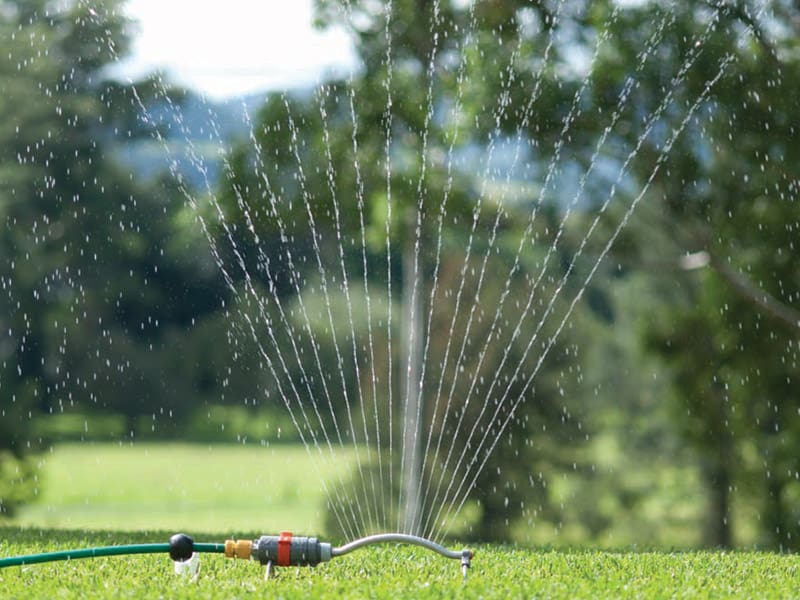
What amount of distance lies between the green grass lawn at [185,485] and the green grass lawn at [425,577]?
33.4 metres

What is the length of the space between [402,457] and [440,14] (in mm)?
6560

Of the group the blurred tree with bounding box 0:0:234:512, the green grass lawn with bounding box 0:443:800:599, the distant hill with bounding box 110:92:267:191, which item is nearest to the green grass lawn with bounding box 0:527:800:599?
the green grass lawn with bounding box 0:443:800:599

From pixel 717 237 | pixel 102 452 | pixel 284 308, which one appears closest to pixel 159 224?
pixel 284 308

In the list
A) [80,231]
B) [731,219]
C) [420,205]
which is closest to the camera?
[731,219]

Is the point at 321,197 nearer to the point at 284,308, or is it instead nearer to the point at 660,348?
the point at 660,348

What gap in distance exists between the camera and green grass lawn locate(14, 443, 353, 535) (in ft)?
141

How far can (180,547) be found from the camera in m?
5.43

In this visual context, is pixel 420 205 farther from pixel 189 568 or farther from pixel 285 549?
pixel 285 549

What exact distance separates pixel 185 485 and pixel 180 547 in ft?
133

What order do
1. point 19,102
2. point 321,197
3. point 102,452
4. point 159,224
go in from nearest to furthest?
point 321,197 < point 19,102 < point 159,224 < point 102,452

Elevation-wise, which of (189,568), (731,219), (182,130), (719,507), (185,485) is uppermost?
(182,130)

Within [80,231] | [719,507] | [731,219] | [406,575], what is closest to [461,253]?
[719,507]

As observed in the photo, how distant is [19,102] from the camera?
25.9m

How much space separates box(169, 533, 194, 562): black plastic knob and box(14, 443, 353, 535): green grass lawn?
113 ft
